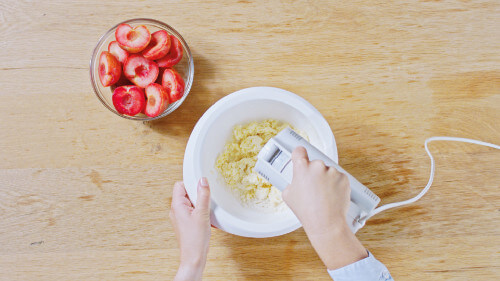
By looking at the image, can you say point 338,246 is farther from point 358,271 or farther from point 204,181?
point 204,181

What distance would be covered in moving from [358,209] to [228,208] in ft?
0.79

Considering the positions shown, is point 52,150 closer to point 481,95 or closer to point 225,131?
point 225,131

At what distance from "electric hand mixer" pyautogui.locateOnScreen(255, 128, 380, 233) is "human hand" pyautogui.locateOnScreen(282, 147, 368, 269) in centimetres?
2

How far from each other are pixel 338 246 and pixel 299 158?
0.16 m

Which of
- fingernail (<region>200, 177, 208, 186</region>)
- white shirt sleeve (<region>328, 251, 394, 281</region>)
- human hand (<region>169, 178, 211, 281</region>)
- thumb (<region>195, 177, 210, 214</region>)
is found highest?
fingernail (<region>200, 177, 208, 186</region>)

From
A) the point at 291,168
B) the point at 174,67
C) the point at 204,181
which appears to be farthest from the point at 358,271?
the point at 174,67

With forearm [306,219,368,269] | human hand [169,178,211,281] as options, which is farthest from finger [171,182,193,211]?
forearm [306,219,368,269]

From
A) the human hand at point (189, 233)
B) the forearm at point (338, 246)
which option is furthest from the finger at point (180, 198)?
the forearm at point (338, 246)

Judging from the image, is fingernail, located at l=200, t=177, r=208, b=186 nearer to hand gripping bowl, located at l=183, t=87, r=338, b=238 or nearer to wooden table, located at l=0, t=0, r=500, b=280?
hand gripping bowl, located at l=183, t=87, r=338, b=238

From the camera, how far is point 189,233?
2.31 feet

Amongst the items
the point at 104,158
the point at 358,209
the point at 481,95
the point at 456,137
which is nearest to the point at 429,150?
the point at 456,137

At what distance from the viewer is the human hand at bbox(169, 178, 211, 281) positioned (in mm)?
694

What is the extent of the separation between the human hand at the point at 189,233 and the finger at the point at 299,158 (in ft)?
0.63

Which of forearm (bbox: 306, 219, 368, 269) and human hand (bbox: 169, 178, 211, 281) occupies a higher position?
forearm (bbox: 306, 219, 368, 269)
